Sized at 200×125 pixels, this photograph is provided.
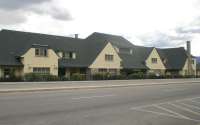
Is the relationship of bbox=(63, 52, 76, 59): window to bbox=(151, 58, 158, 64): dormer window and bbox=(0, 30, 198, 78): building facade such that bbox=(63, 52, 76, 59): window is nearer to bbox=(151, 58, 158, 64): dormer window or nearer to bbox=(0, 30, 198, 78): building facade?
bbox=(0, 30, 198, 78): building facade

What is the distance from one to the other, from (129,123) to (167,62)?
75582 mm

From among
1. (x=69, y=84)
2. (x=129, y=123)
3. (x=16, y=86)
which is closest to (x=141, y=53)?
(x=69, y=84)

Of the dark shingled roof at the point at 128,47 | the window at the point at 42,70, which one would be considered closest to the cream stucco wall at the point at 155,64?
the dark shingled roof at the point at 128,47

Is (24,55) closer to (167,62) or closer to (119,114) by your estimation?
(119,114)

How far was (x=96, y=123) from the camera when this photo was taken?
11.1 metres

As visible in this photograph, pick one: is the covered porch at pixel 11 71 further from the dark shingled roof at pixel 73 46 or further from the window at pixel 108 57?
the window at pixel 108 57

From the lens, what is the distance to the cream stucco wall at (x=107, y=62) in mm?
61369

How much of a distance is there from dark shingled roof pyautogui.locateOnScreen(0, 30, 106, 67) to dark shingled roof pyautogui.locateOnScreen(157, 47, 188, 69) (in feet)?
88.0

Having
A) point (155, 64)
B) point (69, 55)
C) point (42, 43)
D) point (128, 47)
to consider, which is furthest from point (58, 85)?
point (155, 64)

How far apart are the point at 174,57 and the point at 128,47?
20.0 m

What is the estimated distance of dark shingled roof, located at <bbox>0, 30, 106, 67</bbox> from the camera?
50.8m

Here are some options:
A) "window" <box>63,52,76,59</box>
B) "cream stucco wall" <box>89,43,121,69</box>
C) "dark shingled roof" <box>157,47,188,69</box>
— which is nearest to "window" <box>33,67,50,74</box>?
"window" <box>63,52,76,59</box>

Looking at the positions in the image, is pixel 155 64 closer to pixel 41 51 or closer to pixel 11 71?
pixel 41 51

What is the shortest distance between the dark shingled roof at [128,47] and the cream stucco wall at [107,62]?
2.07m
